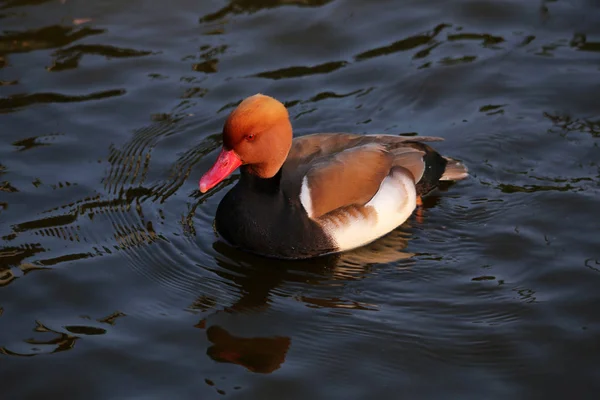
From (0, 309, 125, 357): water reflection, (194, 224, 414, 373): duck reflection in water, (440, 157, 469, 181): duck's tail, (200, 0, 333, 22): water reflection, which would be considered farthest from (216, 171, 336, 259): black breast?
(200, 0, 333, 22): water reflection

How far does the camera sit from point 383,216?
22.6ft

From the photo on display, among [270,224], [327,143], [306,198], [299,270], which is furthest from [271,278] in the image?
[327,143]

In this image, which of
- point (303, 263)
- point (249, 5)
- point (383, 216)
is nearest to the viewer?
point (303, 263)

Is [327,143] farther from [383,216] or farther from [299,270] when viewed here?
[299,270]

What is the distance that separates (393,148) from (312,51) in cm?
257

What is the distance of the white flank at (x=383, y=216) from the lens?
6672 millimetres

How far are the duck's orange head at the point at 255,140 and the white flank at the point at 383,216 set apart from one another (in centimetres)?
63

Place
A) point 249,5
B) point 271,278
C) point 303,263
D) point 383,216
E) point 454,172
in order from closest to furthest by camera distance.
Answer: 1. point 271,278
2. point 303,263
3. point 383,216
4. point 454,172
5. point 249,5

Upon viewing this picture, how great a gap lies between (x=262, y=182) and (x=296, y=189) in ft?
0.83

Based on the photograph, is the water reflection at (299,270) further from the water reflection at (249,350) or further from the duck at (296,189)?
the water reflection at (249,350)

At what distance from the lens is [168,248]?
6.65 meters

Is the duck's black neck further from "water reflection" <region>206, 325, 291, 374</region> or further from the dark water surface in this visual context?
"water reflection" <region>206, 325, 291, 374</region>

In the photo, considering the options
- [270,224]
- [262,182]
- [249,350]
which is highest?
[262,182]

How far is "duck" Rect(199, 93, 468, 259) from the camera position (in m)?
6.45
